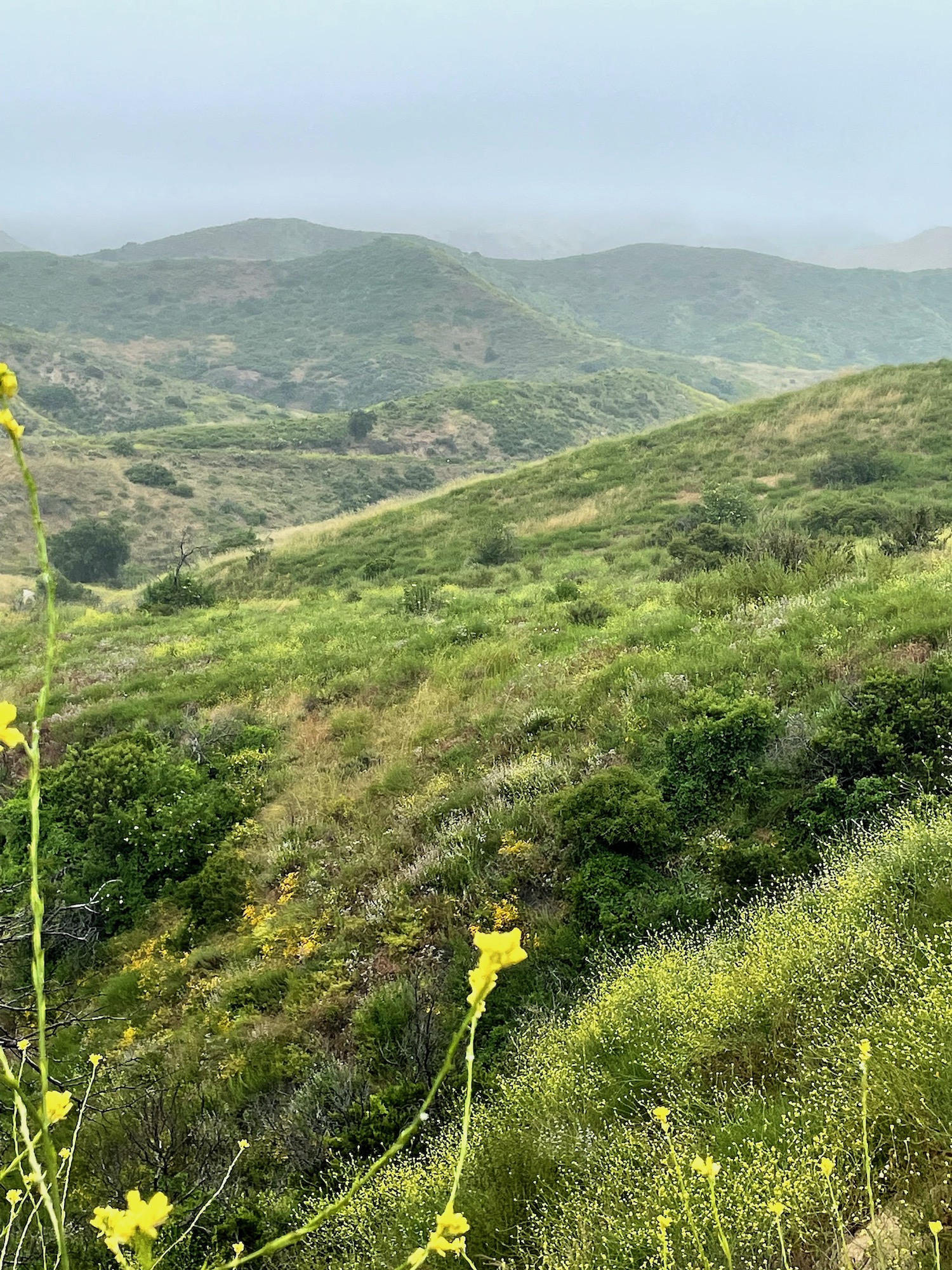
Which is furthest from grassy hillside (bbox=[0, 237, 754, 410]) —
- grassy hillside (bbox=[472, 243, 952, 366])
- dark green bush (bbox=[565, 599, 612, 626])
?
dark green bush (bbox=[565, 599, 612, 626])

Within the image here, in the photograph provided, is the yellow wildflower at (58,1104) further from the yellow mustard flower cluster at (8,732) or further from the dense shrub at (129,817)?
the dense shrub at (129,817)

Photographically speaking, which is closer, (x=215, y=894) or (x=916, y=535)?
(x=215, y=894)

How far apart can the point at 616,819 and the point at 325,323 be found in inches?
5553

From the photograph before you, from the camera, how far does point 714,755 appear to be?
5051 millimetres

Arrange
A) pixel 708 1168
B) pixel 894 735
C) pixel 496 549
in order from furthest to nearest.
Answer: pixel 496 549, pixel 894 735, pixel 708 1168

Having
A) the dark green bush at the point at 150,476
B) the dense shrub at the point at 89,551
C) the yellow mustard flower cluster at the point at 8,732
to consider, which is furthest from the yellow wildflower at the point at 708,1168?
the dark green bush at the point at 150,476

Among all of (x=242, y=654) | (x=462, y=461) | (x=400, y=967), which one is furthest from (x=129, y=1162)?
(x=462, y=461)

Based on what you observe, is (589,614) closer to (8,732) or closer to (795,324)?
(8,732)

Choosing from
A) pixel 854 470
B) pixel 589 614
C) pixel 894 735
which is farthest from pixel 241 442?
pixel 894 735

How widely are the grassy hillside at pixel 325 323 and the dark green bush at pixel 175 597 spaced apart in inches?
3431

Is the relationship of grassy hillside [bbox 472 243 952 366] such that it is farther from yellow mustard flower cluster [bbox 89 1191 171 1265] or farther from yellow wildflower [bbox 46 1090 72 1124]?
yellow mustard flower cluster [bbox 89 1191 171 1265]

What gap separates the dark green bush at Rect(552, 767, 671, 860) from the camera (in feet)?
14.8

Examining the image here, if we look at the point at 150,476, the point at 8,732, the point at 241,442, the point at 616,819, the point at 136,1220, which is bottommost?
the point at 616,819

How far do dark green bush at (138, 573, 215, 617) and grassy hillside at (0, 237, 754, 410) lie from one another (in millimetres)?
87139
